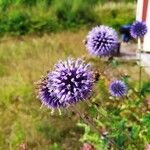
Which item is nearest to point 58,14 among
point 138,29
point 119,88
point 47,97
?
point 138,29

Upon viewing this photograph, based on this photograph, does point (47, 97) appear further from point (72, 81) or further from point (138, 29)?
point (138, 29)

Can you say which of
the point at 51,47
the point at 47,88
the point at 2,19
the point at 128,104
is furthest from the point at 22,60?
the point at 47,88

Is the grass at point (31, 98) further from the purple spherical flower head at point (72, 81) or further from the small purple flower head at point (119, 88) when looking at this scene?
the purple spherical flower head at point (72, 81)

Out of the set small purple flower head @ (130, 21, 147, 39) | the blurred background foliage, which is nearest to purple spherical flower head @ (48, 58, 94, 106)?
small purple flower head @ (130, 21, 147, 39)

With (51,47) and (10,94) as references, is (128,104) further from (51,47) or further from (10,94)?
(51,47)

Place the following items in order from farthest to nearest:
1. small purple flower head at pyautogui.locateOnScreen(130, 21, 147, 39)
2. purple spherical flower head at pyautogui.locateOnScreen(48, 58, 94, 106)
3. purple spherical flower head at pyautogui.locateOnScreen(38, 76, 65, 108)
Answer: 1. small purple flower head at pyautogui.locateOnScreen(130, 21, 147, 39)
2. purple spherical flower head at pyautogui.locateOnScreen(38, 76, 65, 108)
3. purple spherical flower head at pyautogui.locateOnScreen(48, 58, 94, 106)

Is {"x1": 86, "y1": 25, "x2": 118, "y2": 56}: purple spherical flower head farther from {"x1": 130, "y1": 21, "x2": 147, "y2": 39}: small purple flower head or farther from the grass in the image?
the grass

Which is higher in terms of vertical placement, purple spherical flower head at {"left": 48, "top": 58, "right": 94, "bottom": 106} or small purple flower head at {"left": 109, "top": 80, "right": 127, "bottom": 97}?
purple spherical flower head at {"left": 48, "top": 58, "right": 94, "bottom": 106}
